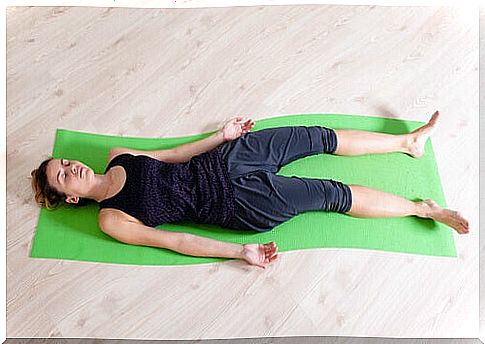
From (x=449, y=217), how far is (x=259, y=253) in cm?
53

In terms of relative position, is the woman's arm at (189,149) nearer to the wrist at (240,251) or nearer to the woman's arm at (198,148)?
the woman's arm at (198,148)

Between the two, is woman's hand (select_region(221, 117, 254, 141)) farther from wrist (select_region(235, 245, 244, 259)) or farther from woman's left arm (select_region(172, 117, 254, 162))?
wrist (select_region(235, 245, 244, 259))

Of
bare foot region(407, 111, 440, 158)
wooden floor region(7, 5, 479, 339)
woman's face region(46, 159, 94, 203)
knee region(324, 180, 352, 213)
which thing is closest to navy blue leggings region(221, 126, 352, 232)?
knee region(324, 180, 352, 213)

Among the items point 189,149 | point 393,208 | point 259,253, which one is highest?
point 393,208

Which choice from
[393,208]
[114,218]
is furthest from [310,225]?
[114,218]

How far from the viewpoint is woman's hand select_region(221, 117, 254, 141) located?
183 centimetres

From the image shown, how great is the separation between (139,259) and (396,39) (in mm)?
999

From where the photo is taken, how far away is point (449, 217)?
5.85 ft

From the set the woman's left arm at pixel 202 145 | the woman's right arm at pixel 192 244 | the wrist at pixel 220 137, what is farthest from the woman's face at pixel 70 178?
the wrist at pixel 220 137

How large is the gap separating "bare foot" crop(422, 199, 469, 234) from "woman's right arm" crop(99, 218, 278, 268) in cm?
45

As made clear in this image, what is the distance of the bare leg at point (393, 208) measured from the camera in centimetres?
177

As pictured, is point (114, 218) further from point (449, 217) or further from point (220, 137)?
point (449, 217)

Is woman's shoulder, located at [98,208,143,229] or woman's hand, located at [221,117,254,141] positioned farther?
woman's hand, located at [221,117,254,141]
